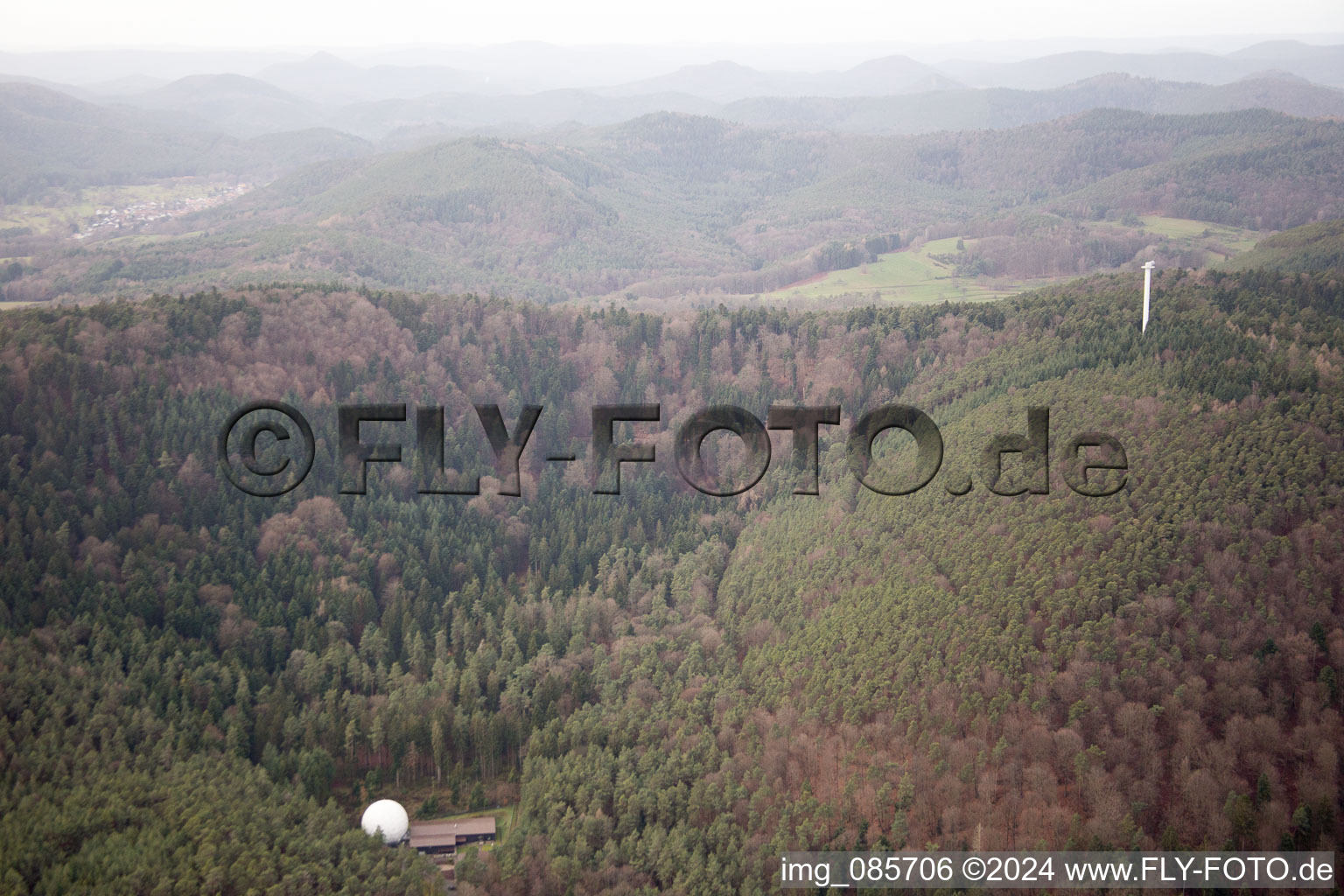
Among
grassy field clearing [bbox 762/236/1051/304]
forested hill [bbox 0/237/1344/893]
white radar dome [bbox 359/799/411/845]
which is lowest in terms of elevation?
white radar dome [bbox 359/799/411/845]

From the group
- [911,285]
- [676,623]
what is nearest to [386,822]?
[676,623]

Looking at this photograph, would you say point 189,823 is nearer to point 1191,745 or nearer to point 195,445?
point 195,445

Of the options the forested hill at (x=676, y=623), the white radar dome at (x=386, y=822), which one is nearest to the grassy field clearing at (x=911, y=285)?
the forested hill at (x=676, y=623)

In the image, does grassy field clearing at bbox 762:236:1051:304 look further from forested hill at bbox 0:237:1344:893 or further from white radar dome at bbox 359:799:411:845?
white radar dome at bbox 359:799:411:845

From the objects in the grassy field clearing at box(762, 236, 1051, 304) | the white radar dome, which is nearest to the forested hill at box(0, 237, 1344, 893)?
the white radar dome

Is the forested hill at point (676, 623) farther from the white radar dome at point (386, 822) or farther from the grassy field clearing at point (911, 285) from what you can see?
the grassy field clearing at point (911, 285)

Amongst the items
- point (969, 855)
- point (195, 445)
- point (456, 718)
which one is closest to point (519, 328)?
point (195, 445)
